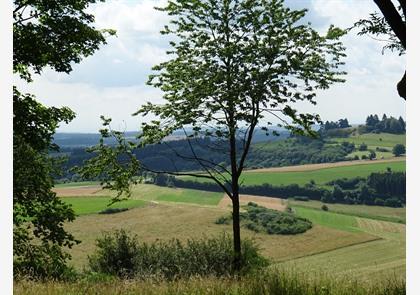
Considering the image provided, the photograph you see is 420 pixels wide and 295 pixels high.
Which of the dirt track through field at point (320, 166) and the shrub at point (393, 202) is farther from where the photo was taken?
the dirt track through field at point (320, 166)

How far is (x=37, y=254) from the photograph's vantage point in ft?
42.3

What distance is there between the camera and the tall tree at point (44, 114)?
41.0 feet

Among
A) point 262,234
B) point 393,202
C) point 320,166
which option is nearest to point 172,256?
point 262,234

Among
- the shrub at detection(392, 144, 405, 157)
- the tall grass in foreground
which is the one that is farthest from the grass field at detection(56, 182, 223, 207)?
the tall grass in foreground

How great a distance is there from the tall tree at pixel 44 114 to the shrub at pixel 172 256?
4170 mm

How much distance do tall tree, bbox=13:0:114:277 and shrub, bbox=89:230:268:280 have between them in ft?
13.7

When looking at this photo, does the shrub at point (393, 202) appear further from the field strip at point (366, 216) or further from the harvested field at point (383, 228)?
the harvested field at point (383, 228)

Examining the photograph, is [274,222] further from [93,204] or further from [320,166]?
[320,166]

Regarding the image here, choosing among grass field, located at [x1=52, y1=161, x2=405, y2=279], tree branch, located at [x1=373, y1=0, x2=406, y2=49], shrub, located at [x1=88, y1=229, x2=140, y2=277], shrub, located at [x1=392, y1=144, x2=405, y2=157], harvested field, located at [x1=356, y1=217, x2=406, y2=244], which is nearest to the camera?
tree branch, located at [x1=373, y1=0, x2=406, y2=49]

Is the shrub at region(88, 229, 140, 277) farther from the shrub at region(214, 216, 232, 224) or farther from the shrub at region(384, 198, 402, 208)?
the shrub at region(384, 198, 402, 208)

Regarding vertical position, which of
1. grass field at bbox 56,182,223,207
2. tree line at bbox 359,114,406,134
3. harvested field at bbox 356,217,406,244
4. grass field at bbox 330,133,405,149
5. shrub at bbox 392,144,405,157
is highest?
tree line at bbox 359,114,406,134

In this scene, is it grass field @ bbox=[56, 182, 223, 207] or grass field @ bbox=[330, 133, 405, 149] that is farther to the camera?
grass field @ bbox=[330, 133, 405, 149]

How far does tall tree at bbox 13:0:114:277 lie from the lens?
12484 millimetres

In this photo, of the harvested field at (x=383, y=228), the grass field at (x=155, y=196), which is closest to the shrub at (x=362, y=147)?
the harvested field at (x=383, y=228)
